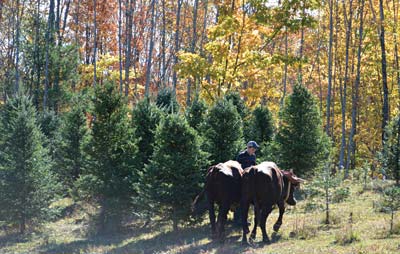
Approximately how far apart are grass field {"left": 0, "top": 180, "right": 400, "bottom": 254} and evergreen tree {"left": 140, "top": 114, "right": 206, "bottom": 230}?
0.79 metres

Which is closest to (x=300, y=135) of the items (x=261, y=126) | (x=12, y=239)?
(x=261, y=126)

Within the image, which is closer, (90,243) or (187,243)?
(187,243)

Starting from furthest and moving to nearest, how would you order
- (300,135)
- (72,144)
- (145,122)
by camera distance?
(72,144), (300,135), (145,122)

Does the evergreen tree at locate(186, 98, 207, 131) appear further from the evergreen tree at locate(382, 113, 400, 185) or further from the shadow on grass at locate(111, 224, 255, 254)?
the evergreen tree at locate(382, 113, 400, 185)

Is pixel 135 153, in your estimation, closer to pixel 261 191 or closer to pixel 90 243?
pixel 90 243

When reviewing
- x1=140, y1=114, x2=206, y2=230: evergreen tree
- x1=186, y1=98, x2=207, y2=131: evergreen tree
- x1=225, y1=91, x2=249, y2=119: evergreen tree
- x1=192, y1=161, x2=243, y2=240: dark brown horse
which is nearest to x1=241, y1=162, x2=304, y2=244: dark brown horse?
x1=192, y1=161, x2=243, y2=240: dark brown horse

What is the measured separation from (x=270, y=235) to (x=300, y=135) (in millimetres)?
6682

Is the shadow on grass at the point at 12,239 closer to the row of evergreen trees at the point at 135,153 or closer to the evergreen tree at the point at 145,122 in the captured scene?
the row of evergreen trees at the point at 135,153

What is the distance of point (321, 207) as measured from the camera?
1339 cm

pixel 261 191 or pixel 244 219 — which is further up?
pixel 261 191

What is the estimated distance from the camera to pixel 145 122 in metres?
15.4

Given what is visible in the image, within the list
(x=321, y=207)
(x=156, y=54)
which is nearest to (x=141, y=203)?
(x=321, y=207)

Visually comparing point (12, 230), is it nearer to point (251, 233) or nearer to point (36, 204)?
point (36, 204)

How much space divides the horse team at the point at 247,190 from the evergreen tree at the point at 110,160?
12.4 feet
